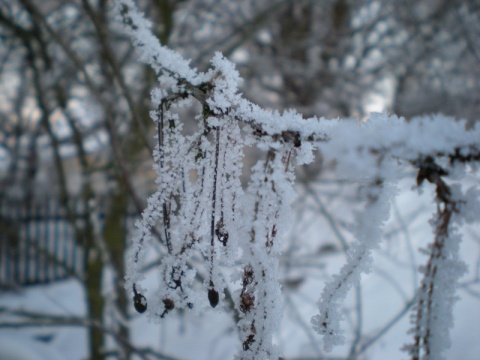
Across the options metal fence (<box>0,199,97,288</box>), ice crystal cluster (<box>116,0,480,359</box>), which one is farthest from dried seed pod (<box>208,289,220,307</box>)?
metal fence (<box>0,199,97,288</box>)

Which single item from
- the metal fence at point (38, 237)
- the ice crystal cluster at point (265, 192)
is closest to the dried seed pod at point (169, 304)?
the ice crystal cluster at point (265, 192)

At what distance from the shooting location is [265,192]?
494mm

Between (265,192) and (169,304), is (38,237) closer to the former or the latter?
(169,304)

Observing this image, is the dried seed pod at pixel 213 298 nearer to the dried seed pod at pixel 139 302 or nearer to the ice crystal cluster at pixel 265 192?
the ice crystal cluster at pixel 265 192

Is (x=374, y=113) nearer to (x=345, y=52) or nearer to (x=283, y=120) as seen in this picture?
(x=283, y=120)

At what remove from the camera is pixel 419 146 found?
0.42 m

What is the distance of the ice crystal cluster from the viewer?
43 centimetres

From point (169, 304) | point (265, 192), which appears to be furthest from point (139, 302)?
point (265, 192)

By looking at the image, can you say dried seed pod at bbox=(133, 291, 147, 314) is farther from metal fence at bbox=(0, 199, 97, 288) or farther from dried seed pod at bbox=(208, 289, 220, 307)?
metal fence at bbox=(0, 199, 97, 288)

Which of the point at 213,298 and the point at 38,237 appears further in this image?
the point at 38,237

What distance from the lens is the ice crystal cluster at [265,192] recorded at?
430mm

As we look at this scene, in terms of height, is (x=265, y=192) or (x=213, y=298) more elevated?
(x=265, y=192)

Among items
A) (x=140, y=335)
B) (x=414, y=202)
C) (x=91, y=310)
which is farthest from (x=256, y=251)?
(x=414, y=202)

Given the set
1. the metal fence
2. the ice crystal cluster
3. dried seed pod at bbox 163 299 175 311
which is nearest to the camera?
the ice crystal cluster
